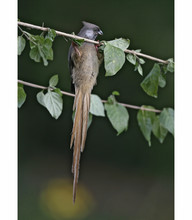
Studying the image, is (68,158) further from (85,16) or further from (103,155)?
(85,16)

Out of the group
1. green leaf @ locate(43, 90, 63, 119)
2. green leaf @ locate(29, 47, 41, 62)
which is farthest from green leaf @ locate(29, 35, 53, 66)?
green leaf @ locate(43, 90, 63, 119)

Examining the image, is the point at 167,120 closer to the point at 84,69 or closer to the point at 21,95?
the point at 84,69

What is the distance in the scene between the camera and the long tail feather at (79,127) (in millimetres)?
704

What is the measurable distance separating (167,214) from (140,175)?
26 centimetres

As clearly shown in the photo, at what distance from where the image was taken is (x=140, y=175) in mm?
1979

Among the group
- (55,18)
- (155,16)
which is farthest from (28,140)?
(155,16)

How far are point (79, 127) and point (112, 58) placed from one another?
166mm

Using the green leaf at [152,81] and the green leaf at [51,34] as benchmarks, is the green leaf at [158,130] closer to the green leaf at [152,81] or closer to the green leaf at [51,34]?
the green leaf at [152,81]

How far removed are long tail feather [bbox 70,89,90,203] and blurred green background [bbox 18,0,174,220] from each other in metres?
0.73

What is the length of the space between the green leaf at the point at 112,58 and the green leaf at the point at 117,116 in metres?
0.25

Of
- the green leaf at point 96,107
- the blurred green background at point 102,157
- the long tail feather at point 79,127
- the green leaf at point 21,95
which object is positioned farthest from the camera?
the blurred green background at point 102,157

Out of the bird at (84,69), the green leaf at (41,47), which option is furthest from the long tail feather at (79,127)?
the green leaf at (41,47)

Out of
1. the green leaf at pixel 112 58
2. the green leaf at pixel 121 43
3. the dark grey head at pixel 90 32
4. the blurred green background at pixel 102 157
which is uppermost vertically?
the dark grey head at pixel 90 32

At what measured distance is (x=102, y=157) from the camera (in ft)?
6.63
